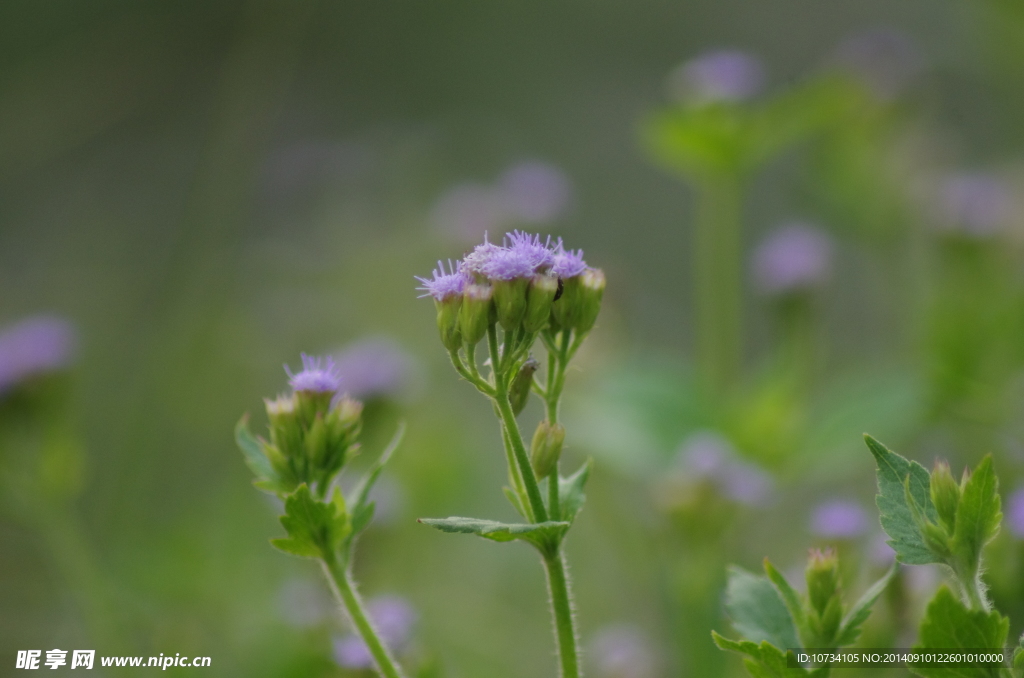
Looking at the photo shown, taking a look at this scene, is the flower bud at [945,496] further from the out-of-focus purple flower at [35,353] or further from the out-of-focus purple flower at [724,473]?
the out-of-focus purple flower at [35,353]

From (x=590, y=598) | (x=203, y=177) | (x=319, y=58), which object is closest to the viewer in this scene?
(x=590, y=598)

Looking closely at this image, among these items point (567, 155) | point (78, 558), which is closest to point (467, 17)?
point (567, 155)

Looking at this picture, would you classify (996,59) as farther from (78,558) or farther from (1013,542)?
(78,558)

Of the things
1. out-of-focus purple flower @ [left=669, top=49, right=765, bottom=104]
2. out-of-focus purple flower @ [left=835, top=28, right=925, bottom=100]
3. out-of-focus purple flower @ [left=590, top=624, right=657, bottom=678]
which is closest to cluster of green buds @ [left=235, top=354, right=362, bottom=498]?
out-of-focus purple flower @ [left=590, top=624, right=657, bottom=678]

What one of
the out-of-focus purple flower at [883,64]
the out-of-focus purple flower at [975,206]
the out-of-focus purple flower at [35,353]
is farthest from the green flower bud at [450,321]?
the out-of-focus purple flower at [883,64]

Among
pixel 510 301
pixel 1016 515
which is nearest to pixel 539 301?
pixel 510 301

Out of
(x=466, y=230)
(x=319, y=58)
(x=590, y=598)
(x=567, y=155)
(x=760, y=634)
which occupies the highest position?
(x=319, y=58)
